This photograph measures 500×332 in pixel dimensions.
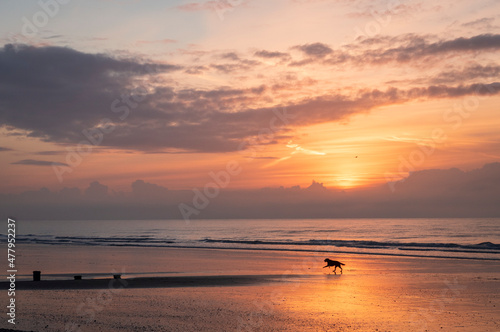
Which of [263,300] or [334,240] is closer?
[263,300]

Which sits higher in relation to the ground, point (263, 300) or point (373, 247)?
point (373, 247)

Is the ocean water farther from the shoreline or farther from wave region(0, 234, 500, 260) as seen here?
the shoreline

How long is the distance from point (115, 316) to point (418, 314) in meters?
10.3

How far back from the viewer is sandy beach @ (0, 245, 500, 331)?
14.6 metres

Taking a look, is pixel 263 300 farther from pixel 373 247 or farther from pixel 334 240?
pixel 334 240

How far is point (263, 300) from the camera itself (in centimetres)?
1886

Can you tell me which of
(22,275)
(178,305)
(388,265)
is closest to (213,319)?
(178,305)

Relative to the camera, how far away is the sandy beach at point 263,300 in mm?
14578

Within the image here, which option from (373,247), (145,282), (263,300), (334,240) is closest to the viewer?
(263,300)

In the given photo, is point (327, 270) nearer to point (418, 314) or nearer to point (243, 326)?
point (418, 314)

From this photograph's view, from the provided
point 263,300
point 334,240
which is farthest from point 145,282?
point 334,240

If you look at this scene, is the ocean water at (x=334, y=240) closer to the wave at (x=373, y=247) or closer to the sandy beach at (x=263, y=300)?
the wave at (x=373, y=247)

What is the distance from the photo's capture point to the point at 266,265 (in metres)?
34.3

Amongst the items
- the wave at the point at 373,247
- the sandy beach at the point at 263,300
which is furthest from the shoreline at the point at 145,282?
the wave at the point at 373,247
